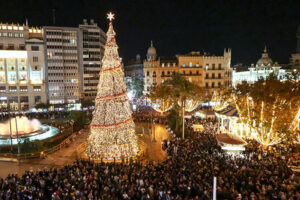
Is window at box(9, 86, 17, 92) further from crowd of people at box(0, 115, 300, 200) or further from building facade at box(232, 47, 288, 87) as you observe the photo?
building facade at box(232, 47, 288, 87)

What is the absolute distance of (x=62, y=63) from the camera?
67.6 m

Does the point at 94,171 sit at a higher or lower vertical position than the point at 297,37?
lower

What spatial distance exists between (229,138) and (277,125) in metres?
4.53

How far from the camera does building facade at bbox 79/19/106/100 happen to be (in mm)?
70500

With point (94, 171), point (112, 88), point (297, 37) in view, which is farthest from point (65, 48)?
point (297, 37)

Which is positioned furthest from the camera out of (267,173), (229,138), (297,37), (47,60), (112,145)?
(297,37)

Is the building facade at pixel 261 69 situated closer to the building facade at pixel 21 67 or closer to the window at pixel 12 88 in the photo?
the building facade at pixel 21 67

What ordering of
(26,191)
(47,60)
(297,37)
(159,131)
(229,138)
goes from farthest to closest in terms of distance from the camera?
(297,37) → (47,60) → (159,131) → (229,138) → (26,191)

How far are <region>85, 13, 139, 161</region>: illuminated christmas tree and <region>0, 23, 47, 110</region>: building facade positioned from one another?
178 ft

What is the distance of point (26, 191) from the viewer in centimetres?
1283

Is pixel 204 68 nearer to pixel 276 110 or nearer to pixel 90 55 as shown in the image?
pixel 90 55

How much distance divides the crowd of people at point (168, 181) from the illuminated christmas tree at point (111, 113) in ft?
8.39

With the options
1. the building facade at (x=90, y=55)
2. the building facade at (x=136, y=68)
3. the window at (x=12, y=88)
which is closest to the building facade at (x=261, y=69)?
the building facade at (x=136, y=68)

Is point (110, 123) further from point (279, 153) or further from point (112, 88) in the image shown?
point (279, 153)
